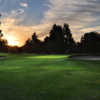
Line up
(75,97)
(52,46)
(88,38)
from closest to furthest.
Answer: (75,97)
(88,38)
(52,46)

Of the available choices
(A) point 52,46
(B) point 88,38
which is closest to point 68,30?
(A) point 52,46

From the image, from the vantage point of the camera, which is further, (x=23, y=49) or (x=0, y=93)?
(x=23, y=49)

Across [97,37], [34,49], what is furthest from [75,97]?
[34,49]

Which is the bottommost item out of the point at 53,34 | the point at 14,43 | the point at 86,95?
the point at 86,95

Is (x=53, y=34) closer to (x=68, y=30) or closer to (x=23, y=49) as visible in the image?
(x=68, y=30)

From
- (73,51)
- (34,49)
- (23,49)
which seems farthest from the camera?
(23,49)

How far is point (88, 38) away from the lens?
40.3m

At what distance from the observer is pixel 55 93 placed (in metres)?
4.20

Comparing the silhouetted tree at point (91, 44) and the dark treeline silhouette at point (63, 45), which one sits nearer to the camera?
the silhouetted tree at point (91, 44)

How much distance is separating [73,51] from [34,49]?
15291 mm

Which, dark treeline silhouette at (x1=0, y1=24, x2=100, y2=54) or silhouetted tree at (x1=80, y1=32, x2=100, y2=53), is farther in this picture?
dark treeline silhouette at (x1=0, y1=24, x2=100, y2=54)

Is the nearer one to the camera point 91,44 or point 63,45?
point 91,44

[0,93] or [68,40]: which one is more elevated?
[68,40]

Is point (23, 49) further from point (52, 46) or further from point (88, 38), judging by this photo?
point (88, 38)
